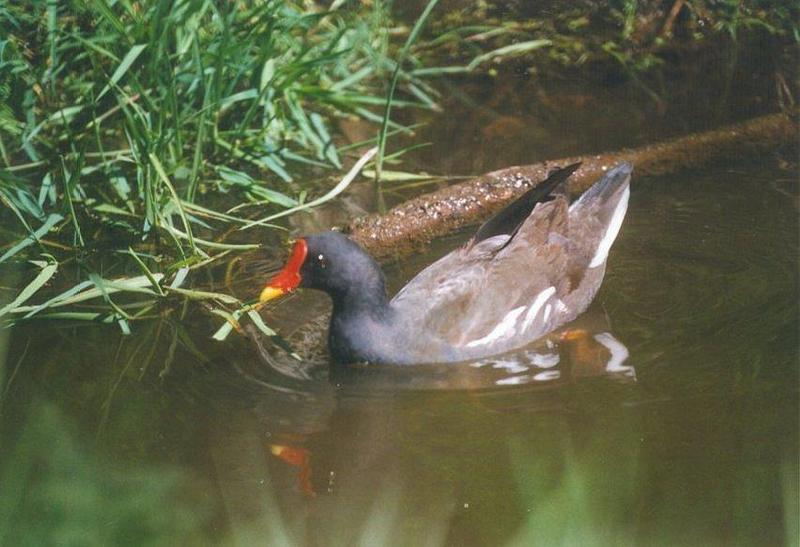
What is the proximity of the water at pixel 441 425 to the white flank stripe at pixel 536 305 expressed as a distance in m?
0.11

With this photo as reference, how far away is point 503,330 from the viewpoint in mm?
4422

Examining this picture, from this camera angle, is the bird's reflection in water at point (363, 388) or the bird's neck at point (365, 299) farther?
the bird's neck at point (365, 299)

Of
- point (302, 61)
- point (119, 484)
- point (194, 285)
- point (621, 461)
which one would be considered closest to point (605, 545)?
point (621, 461)

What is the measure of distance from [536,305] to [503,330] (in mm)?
198

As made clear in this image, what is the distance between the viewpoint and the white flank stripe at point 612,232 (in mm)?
4781

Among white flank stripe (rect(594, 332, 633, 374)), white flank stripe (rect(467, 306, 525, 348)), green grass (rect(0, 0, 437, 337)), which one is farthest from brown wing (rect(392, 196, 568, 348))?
green grass (rect(0, 0, 437, 337))

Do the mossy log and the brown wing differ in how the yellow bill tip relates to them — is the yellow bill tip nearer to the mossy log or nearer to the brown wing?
the brown wing

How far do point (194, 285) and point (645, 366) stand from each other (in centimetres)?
166

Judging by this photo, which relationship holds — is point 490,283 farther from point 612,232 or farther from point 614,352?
point 612,232

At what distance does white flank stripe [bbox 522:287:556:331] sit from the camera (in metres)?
4.50

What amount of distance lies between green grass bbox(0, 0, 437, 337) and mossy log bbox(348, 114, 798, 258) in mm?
269

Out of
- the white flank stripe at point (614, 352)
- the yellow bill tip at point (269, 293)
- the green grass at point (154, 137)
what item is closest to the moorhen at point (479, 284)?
the yellow bill tip at point (269, 293)

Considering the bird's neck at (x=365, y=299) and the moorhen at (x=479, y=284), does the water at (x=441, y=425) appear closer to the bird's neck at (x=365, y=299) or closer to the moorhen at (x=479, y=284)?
the moorhen at (x=479, y=284)

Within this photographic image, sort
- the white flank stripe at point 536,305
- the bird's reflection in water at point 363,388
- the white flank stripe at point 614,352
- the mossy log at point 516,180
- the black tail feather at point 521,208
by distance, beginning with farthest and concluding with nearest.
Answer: the mossy log at point 516,180
the black tail feather at point 521,208
the white flank stripe at point 536,305
the white flank stripe at point 614,352
the bird's reflection in water at point 363,388
